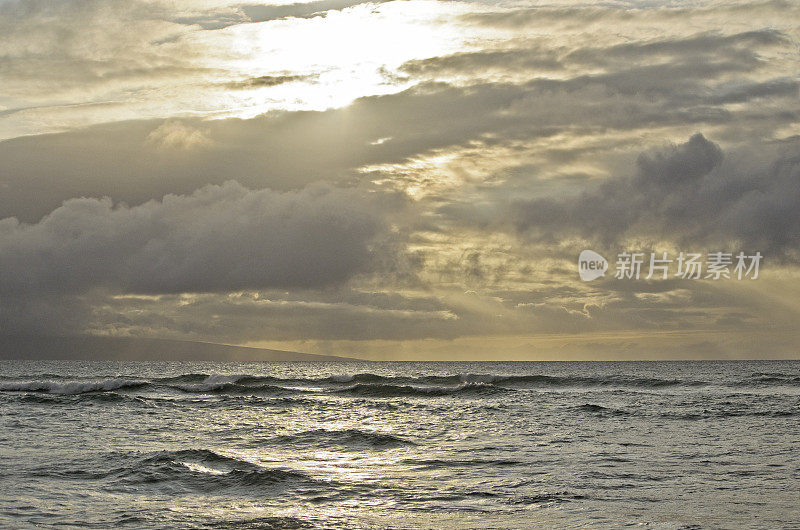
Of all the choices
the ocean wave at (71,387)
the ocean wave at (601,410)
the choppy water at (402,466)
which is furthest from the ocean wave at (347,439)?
the ocean wave at (71,387)

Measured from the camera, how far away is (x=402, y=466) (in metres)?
21.4

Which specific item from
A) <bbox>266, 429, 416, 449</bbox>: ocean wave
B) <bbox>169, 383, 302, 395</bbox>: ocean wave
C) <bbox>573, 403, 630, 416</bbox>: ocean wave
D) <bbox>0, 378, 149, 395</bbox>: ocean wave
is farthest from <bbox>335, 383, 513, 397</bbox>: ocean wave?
<bbox>266, 429, 416, 449</bbox>: ocean wave

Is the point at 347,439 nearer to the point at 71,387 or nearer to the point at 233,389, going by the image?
the point at 233,389

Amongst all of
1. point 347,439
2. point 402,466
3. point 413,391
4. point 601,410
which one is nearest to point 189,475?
point 402,466

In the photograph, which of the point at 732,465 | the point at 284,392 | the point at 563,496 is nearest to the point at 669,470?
the point at 732,465

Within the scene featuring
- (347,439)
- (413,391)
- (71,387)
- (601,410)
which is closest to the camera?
(347,439)

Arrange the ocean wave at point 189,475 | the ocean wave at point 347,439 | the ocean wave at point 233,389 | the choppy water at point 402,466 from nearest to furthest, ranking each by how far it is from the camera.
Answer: the choppy water at point 402,466 → the ocean wave at point 189,475 → the ocean wave at point 347,439 → the ocean wave at point 233,389

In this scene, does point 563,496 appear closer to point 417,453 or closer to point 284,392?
point 417,453

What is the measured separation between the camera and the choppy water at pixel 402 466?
49.4ft

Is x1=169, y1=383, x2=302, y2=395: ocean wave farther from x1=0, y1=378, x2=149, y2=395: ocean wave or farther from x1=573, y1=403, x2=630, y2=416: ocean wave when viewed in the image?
x1=573, y1=403, x2=630, y2=416: ocean wave

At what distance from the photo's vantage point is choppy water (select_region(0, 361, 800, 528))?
15070 millimetres

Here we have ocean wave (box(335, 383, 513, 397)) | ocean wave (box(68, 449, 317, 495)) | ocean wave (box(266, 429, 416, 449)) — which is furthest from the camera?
ocean wave (box(335, 383, 513, 397))

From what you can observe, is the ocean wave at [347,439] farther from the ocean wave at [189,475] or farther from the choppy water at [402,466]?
the ocean wave at [189,475]

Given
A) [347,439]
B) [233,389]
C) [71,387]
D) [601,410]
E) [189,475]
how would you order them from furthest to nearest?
[233,389], [71,387], [601,410], [347,439], [189,475]
